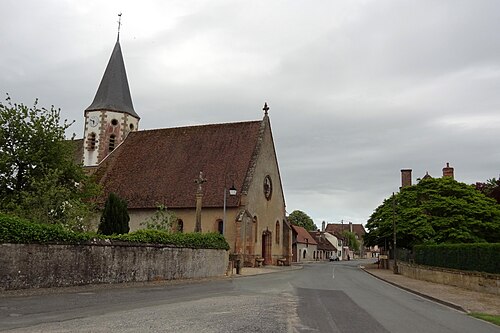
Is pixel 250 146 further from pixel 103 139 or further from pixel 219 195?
pixel 103 139

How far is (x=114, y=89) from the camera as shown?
163ft

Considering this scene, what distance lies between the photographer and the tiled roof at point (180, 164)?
4062 centimetres

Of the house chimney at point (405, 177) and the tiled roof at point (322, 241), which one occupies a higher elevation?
the house chimney at point (405, 177)

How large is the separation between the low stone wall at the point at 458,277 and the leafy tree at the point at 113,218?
62.5 ft

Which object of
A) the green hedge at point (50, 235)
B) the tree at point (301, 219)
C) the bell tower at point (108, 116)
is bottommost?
the green hedge at point (50, 235)

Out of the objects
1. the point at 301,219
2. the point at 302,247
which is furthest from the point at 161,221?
the point at 301,219

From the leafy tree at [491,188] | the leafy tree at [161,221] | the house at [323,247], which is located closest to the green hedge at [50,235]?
the leafy tree at [161,221]

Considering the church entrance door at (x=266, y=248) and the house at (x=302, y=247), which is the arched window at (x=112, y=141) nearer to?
the church entrance door at (x=266, y=248)

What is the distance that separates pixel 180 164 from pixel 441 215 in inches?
921

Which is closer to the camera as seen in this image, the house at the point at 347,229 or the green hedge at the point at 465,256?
the green hedge at the point at 465,256

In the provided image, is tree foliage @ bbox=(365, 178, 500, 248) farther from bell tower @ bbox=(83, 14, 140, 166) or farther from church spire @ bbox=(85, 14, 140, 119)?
church spire @ bbox=(85, 14, 140, 119)

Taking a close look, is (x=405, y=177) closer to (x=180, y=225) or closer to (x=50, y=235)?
(x=180, y=225)

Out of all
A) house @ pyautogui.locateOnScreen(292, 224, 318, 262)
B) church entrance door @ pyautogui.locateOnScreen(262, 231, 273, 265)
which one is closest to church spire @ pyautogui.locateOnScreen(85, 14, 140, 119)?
church entrance door @ pyautogui.locateOnScreen(262, 231, 273, 265)

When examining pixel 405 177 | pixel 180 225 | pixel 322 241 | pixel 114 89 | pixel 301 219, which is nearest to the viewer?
pixel 180 225
